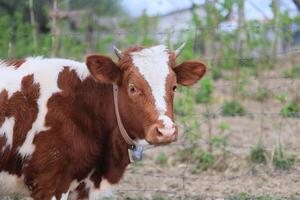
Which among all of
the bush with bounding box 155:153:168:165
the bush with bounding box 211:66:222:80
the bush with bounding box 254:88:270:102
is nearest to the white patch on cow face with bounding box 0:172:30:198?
the bush with bounding box 155:153:168:165

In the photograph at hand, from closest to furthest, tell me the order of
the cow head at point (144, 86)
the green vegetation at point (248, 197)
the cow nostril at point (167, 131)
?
the cow nostril at point (167, 131) → the cow head at point (144, 86) → the green vegetation at point (248, 197)

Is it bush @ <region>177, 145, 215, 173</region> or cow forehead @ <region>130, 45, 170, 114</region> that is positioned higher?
cow forehead @ <region>130, 45, 170, 114</region>

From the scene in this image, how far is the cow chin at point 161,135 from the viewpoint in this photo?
4551mm

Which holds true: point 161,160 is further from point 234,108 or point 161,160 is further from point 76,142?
point 76,142

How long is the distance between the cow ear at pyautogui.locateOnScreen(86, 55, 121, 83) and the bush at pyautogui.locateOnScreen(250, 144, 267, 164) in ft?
12.1

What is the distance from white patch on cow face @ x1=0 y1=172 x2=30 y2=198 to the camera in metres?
5.05

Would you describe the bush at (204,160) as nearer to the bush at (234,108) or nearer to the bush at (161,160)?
the bush at (161,160)

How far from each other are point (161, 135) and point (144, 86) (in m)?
0.44

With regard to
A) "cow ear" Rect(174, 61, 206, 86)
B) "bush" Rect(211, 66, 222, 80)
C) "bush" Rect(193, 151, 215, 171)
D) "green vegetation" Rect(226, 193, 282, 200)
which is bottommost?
"green vegetation" Rect(226, 193, 282, 200)

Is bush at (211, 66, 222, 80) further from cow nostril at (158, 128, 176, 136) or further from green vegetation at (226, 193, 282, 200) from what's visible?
cow nostril at (158, 128, 176, 136)

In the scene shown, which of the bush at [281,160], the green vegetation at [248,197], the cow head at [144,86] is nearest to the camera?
the cow head at [144,86]

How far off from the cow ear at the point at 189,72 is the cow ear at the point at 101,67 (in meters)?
0.59

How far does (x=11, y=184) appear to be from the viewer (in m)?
5.09

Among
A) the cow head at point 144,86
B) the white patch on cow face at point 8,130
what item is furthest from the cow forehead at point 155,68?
the white patch on cow face at point 8,130
